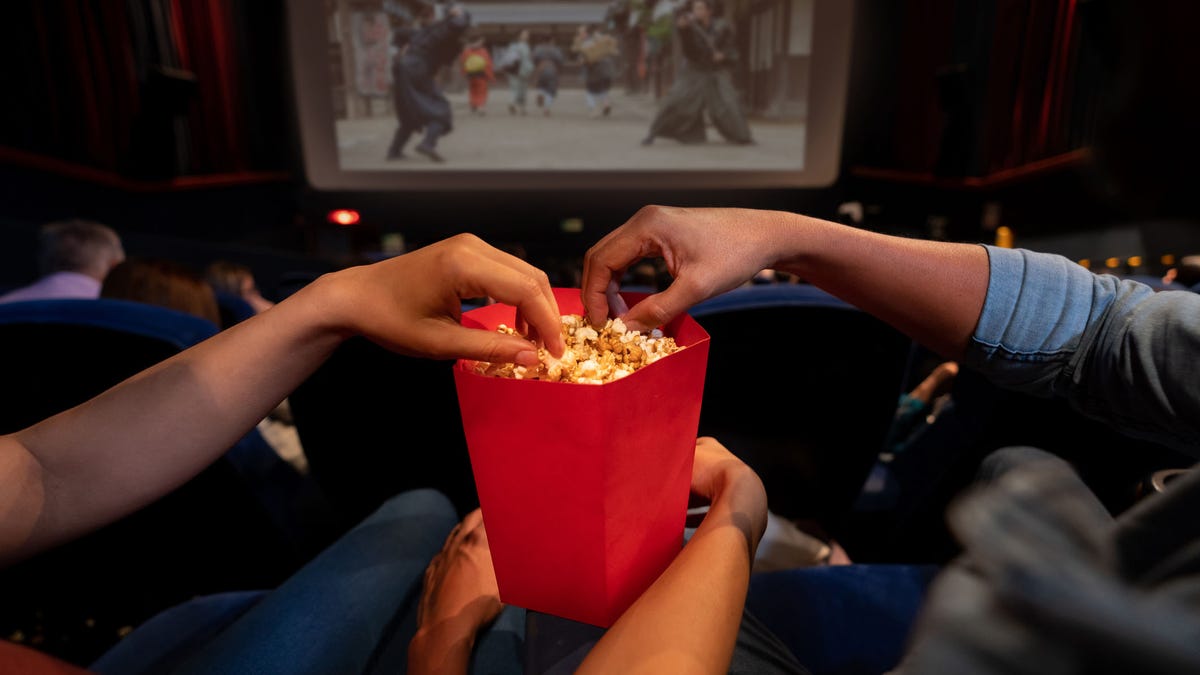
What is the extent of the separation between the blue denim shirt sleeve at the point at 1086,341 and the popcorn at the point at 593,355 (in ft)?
1.36

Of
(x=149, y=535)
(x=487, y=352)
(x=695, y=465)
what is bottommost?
(x=149, y=535)

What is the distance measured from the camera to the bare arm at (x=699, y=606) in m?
0.42

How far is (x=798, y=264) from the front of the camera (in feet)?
2.42

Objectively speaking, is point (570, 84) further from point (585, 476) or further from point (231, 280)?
point (585, 476)

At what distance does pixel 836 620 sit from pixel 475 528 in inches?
18.4

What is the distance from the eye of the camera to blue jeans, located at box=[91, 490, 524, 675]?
63 centimetres

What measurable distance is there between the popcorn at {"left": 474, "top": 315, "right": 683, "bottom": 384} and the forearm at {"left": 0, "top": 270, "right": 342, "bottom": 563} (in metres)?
0.24

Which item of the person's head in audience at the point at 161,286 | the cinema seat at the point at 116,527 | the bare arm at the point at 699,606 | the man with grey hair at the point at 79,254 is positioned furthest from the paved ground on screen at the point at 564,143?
the bare arm at the point at 699,606

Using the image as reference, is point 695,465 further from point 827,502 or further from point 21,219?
point 21,219

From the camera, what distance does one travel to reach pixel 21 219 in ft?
11.2

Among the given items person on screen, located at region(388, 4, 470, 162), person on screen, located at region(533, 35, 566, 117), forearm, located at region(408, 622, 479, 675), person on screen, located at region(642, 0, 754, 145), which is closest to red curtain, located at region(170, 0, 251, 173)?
person on screen, located at region(388, 4, 470, 162)

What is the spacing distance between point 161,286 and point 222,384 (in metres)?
1.27

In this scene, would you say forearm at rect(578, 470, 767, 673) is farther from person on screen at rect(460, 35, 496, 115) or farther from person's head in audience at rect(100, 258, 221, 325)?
person on screen at rect(460, 35, 496, 115)

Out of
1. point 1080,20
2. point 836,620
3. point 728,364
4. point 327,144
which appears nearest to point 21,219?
point 327,144
